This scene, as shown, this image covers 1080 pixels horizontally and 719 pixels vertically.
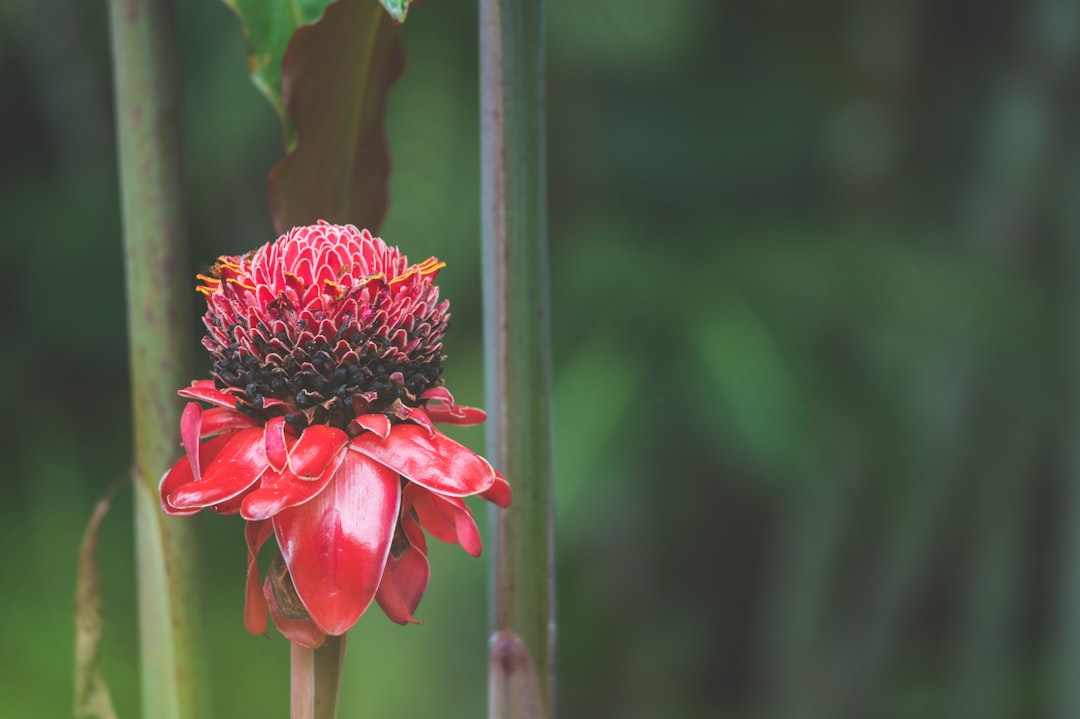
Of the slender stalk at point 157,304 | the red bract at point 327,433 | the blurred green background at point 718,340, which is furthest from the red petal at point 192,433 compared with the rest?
the blurred green background at point 718,340

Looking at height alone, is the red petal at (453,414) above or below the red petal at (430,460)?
above

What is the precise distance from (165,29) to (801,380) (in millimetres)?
723

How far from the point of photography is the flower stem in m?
0.22

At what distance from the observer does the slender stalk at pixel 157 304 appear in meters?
0.31

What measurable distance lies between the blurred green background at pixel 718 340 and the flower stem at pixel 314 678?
2.07ft

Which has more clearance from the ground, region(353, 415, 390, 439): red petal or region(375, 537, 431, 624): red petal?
region(353, 415, 390, 439): red petal

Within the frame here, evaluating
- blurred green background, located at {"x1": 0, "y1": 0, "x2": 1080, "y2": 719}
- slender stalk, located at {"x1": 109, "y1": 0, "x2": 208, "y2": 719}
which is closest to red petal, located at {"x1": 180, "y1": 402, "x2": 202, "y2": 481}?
slender stalk, located at {"x1": 109, "y1": 0, "x2": 208, "y2": 719}

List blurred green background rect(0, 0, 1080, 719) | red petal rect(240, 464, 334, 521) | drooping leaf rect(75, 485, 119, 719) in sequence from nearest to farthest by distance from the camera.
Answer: red petal rect(240, 464, 334, 521) → drooping leaf rect(75, 485, 119, 719) → blurred green background rect(0, 0, 1080, 719)

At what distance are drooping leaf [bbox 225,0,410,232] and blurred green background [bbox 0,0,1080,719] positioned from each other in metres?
0.59

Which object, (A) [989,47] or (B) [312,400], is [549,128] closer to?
(A) [989,47]

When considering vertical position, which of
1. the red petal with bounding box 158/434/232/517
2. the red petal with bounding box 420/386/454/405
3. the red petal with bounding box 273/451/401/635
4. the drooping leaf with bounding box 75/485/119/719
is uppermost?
the red petal with bounding box 420/386/454/405

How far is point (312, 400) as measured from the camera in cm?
22

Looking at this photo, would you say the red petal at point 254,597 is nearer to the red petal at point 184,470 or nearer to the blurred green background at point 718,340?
the red petal at point 184,470

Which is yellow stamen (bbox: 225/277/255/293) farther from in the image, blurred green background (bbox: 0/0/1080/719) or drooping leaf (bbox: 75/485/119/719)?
blurred green background (bbox: 0/0/1080/719)
